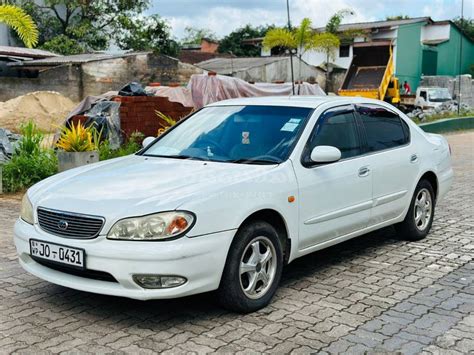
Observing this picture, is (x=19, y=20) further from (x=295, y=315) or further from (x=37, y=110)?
(x=295, y=315)

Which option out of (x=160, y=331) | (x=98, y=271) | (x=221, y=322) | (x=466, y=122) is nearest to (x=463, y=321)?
(x=221, y=322)

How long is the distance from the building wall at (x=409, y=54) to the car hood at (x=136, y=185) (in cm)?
3870

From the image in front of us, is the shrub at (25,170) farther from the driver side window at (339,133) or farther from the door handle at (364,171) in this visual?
the door handle at (364,171)

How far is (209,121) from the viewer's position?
5.59 metres

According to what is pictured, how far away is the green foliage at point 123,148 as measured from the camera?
10304mm

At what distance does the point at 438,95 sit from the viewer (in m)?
31.4

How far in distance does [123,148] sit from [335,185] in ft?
22.8

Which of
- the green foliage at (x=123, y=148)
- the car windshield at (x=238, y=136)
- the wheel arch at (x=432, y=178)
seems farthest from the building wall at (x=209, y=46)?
the car windshield at (x=238, y=136)

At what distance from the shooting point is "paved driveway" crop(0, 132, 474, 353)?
390 centimetres

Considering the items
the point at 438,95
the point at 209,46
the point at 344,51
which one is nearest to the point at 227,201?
the point at 438,95

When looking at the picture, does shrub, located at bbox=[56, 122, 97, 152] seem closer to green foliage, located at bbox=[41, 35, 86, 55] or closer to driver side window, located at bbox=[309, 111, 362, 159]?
driver side window, located at bbox=[309, 111, 362, 159]

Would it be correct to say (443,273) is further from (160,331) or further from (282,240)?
(160,331)

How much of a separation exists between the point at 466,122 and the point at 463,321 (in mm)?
21225

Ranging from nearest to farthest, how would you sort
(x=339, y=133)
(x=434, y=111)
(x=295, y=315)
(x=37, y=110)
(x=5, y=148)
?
(x=295, y=315)
(x=339, y=133)
(x=5, y=148)
(x=37, y=110)
(x=434, y=111)
